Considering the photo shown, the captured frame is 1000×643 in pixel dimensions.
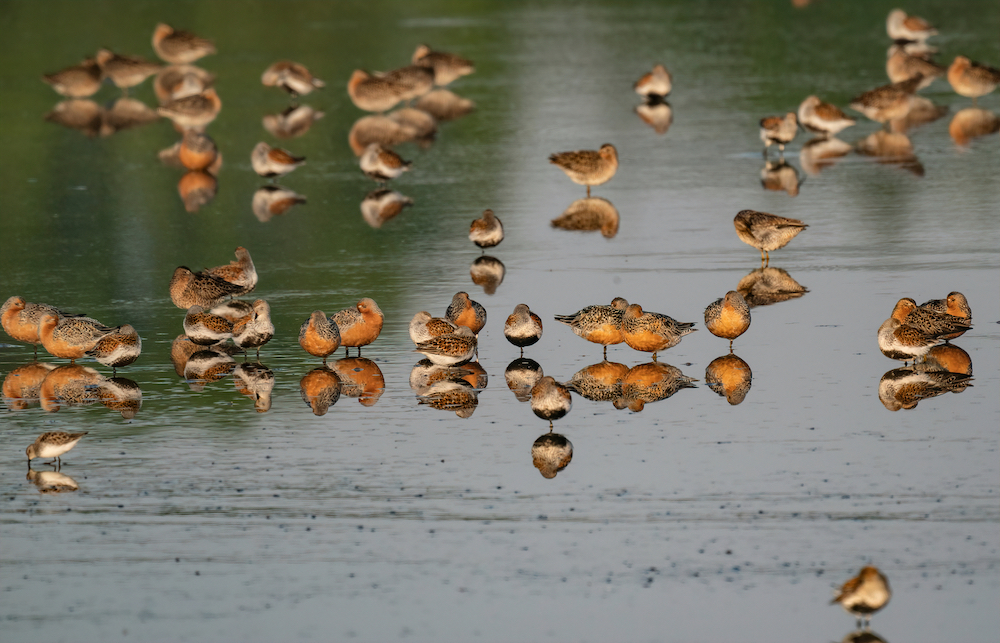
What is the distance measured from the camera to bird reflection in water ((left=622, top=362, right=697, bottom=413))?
12.1 metres

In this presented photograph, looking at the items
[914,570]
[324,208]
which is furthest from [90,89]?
[914,570]

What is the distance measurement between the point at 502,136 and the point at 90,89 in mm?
10572

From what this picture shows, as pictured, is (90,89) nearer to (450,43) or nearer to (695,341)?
(450,43)

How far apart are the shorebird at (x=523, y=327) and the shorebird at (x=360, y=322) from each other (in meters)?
1.20

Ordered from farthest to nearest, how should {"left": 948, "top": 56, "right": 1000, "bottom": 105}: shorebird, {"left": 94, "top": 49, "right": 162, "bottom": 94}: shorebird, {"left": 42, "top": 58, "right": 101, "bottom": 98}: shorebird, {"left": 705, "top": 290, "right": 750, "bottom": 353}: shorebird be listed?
{"left": 94, "top": 49, "right": 162, "bottom": 94}: shorebird → {"left": 42, "top": 58, "right": 101, "bottom": 98}: shorebird → {"left": 948, "top": 56, "right": 1000, "bottom": 105}: shorebird → {"left": 705, "top": 290, "right": 750, "bottom": 353}: shorebird

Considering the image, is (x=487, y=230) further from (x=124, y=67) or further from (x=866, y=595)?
(x=124, y=67)

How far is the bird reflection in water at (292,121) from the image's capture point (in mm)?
26819

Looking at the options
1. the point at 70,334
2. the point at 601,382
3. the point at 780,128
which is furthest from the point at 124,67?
the point at 601,382

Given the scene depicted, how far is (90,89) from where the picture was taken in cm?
3136

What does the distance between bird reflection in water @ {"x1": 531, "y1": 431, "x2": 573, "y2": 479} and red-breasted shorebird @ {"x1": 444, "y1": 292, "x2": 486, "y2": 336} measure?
261 cm

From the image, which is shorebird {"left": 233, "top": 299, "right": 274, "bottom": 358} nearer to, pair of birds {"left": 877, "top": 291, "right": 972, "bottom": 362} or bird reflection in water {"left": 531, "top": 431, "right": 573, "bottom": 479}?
bird reflection in water {"left": 531, "top": 431, "right": 573, "bottom": 479}

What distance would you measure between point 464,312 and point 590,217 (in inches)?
246

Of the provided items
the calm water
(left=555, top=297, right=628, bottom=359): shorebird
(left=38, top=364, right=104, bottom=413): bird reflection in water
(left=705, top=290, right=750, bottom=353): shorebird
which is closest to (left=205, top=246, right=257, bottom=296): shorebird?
the calm water

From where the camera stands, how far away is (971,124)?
25641mm
